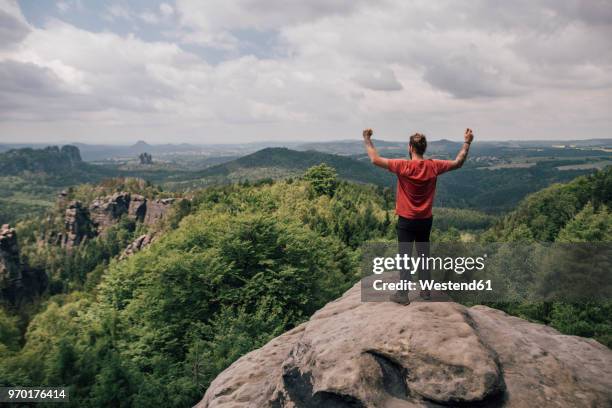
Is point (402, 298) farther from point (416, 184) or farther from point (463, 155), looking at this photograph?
point (463, 155)

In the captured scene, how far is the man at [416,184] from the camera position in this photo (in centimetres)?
833

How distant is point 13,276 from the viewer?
94000 mm

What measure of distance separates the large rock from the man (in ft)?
5.01

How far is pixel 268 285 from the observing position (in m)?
28.4

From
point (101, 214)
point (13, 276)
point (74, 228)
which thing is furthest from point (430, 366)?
point (101, 214)

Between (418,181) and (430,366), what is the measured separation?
3521mm

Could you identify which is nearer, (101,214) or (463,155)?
(463,155)

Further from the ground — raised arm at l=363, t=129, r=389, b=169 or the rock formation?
raised arm at l=363, t=129, r=389, b=169

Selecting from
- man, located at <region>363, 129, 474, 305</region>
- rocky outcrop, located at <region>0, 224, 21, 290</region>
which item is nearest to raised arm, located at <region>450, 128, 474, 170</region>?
man, located at <region>363, 129, 474, 305</region>

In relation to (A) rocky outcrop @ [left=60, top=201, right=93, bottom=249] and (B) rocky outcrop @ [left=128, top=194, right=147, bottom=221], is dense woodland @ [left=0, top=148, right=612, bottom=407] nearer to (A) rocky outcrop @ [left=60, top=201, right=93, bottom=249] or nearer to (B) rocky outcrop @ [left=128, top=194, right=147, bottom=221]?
(B) rocky outcrop @ [left=128, top=194, right=147, bottom=221]

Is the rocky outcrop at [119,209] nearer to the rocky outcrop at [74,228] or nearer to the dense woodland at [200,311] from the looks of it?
the rocky outcrop at [74,228]

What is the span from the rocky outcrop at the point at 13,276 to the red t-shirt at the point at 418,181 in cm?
10217

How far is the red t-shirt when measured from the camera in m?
8.34

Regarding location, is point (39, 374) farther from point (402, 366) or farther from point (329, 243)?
point (329, 243)
